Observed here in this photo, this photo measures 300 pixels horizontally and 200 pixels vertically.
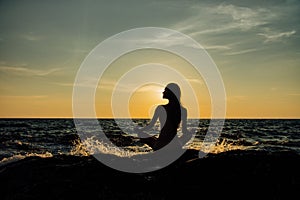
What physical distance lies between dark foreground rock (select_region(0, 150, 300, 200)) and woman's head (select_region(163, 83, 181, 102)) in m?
1.80

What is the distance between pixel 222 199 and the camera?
5.27 m

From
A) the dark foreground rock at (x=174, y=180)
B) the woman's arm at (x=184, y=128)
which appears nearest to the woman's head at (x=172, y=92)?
the woman's arm at (x=184, y=128)

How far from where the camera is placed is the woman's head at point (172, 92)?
25.4 ft

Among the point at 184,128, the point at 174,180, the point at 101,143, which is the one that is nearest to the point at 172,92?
the point at 184,128

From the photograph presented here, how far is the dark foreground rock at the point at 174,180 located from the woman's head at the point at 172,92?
1.80m

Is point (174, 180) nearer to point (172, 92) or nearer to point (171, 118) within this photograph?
point (171, 118)

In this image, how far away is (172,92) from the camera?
307 inches

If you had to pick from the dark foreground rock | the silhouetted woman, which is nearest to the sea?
the silhouetted woman

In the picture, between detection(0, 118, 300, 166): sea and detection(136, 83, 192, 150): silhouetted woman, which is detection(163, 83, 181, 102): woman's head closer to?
detection(136, 83, 192, 150): silhouetted woman

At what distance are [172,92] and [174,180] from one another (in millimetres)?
2597

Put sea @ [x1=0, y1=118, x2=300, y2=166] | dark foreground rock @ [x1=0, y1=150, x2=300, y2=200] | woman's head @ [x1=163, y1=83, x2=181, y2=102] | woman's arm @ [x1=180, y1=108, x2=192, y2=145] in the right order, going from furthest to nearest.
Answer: sea @ [x1=0, y1=118, x2=300, y2=166] → woman's arm @ [x1=180, y1=108, x2=192, y2=145] → woman's head @ [x1=163, y1=83, x2=181, y2=102] → dark foreground rock @ [x1=0, y1=150, x2=300, y2=200]

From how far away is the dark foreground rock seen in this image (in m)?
5.44

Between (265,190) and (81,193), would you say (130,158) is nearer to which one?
(81,193)

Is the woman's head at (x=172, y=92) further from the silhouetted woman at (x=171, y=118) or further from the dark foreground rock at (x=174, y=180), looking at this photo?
the dark foreground rock at (x=174, y=180)
